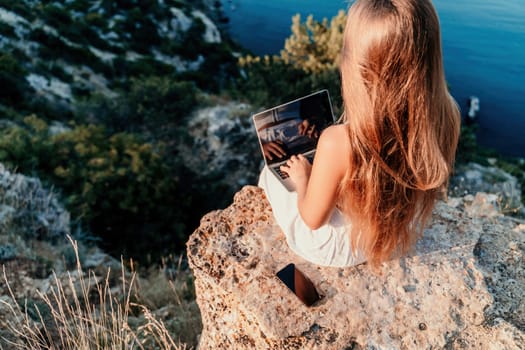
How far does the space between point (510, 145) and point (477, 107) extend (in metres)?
2.14

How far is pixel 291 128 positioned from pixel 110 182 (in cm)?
542

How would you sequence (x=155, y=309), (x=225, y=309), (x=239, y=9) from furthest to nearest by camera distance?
(x=239, y=9), (x=155, y=309), (x=225, y=309)

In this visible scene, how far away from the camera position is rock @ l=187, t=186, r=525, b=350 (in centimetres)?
171

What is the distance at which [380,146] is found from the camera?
1.52 m

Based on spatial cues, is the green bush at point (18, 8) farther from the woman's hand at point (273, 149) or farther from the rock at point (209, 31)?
the woman's hand at point (273, 149)

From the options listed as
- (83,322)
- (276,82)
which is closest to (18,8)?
(276,82)

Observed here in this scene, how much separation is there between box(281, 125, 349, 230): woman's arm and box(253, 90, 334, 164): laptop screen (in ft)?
0.62

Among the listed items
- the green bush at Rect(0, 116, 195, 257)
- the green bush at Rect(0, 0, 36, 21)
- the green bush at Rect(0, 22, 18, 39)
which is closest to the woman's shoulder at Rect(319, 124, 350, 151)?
the green bush at Rect(0, 116, 195, 257)

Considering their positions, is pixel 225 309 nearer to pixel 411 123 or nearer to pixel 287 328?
pixel 287 328

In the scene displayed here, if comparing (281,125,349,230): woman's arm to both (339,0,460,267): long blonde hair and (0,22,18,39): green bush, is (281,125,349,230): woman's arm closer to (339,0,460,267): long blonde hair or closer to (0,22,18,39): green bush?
(339,0,460,267): long blonde hair

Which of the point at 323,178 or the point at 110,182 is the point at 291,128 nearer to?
the point at 323,178

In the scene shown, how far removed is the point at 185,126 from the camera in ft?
34.8

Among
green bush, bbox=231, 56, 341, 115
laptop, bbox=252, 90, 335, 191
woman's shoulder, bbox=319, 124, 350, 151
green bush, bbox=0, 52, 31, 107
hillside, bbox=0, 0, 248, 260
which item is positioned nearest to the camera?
woman's shoulder, bbox=319, 124, 350, 151

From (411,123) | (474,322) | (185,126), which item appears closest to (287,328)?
(474,322)
